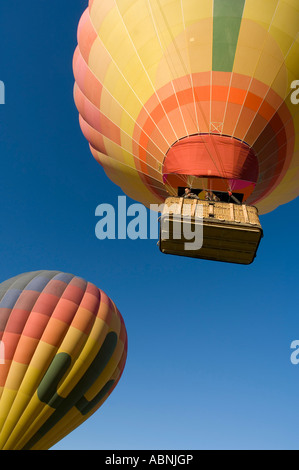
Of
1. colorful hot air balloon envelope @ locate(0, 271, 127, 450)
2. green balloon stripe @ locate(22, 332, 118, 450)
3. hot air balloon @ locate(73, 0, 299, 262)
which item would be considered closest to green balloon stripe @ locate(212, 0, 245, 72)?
hot air balloon @ locate(73, 0, 299, 262)

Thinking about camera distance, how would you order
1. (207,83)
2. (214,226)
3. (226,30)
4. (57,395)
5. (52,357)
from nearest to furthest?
(214,226) → (226,30) → (207,83) → (57,395) → (52,357)

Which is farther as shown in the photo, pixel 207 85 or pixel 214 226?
pixel 207 85

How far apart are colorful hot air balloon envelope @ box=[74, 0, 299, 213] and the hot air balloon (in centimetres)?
2

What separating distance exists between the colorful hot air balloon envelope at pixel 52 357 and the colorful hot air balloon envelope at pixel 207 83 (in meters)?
4.33

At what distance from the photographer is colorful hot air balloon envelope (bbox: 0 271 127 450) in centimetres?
967

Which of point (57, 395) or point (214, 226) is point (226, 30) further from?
point (57, 395)

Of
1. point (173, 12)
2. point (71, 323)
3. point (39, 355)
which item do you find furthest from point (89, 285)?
point (173, 12)

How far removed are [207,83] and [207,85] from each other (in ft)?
0.10

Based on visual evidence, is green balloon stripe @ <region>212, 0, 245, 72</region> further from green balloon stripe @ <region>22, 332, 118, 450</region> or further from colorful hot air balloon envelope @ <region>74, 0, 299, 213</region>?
green balloon stripe @ <region>22, 332, 118, 450</region>

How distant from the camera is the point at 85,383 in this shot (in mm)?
10367

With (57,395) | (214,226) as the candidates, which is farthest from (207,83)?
(57,395)

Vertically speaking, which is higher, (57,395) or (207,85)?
(207,85)

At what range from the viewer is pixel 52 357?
33.0ft

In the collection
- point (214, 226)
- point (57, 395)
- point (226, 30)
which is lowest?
point (57, 395)
